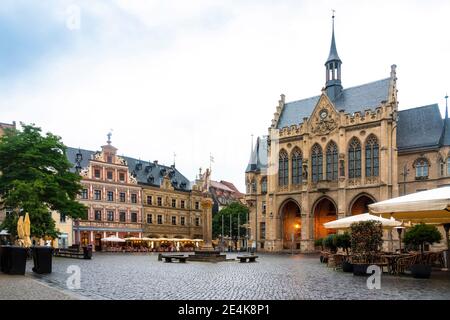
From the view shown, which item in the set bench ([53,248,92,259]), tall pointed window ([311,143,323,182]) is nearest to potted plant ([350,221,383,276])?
bench ([53,248,92,259])

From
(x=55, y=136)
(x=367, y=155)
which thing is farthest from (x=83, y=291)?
(x=367, y=155)

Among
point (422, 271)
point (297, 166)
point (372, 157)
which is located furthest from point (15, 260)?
point (297, 166)

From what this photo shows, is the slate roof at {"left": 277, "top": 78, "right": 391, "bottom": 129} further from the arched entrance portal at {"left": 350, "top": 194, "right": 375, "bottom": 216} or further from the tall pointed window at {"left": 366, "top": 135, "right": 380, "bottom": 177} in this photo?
the arched entrance portal at {"left": 350, "top": 194, "right": 375, "bottom": 216}

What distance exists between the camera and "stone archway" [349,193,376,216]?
51375mm

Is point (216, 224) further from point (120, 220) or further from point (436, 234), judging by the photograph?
point (436, 234)

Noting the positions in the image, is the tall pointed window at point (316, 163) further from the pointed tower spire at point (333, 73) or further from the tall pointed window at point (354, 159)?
the pointed tower spire at point (333, 73)

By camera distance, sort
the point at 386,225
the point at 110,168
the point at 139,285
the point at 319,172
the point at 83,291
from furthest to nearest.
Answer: the point at 110,168, the point at 319,172, the point at 386,225, the point at 139,285, the point at 83,291

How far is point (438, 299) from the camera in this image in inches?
458

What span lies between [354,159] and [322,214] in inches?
330

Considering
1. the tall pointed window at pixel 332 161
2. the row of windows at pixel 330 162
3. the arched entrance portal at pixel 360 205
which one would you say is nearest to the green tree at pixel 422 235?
the row of windows at pixel 330 162

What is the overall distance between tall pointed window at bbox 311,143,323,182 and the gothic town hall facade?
118mm

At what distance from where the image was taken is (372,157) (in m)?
50.6

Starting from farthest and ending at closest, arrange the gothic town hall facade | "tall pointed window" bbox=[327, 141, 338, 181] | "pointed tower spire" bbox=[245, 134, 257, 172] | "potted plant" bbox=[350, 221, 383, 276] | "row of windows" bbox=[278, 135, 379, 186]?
"pointed tower spire" bbox=[245, 134, 257, 172] → "tall pointed window" bbox=[327, 141, 338, 181] → "row of windows" bbox=[278, 135, 379, 186] → the gothic town hall facade → "potted plant" bbox=[350, 221, 383, 276]

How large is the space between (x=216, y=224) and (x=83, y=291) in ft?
241
